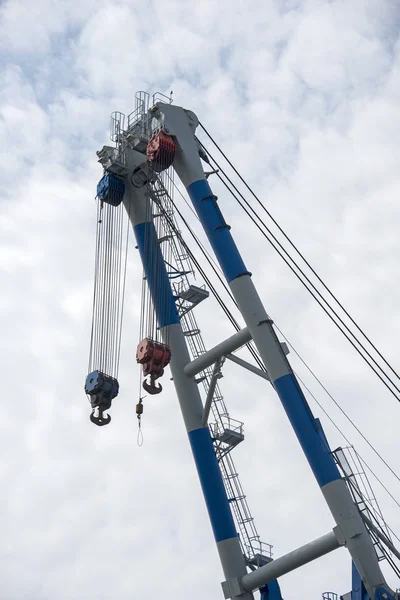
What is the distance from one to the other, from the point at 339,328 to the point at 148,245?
270 inches

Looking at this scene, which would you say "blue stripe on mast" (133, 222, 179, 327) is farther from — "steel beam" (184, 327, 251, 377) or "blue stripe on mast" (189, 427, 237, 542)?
"blue stripe on mast" (189, 427, 237, 542)

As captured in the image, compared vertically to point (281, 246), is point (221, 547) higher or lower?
lower

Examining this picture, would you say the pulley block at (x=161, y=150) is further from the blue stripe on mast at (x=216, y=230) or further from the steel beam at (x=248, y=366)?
the steel beam at (x=248, y=366)

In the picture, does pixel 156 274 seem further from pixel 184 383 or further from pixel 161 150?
pixel 161 150

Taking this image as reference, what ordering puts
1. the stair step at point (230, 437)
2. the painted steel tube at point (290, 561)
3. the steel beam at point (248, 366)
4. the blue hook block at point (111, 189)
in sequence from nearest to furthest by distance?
1. the painted steel tube at point (290, 561)
2. the steel beam at point (248, 366)
3. the stair step at point (230, 437)
4. the blue hook block at point (111, 189)

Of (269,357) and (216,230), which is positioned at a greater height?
(216,230)

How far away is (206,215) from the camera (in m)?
24.2

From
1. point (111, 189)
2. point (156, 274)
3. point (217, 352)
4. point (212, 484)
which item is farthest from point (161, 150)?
point (212, 484)

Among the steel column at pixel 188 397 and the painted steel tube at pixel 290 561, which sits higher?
the steel column at pixel 188 397

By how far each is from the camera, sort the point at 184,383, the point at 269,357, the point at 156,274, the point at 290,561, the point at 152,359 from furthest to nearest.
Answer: the point at 156,274 < the point at 184,383 < the point at 152,359 < the point at 269,357 < the point at 290,561

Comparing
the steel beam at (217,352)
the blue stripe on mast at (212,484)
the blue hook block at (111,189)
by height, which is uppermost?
the blue hook block at (111,189)

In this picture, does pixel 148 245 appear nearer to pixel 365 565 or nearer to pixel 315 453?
Answer: pixel 315 453

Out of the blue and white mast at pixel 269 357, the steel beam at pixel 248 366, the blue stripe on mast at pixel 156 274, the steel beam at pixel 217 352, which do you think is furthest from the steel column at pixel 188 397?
the steel beam at pixel 248 366

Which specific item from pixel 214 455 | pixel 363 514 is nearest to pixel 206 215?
pixel 214 455
